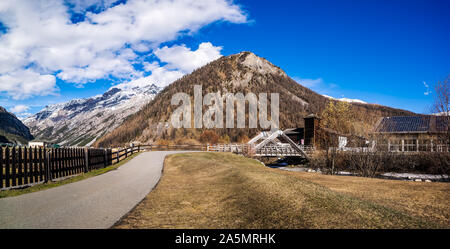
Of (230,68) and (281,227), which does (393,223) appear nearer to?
(281,227)

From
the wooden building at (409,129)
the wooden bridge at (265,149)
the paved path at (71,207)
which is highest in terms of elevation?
the wooden building at (409,129)

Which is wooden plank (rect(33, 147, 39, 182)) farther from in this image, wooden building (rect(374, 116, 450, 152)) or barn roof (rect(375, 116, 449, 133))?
barn roof (rect(375, 116, 449, 133))

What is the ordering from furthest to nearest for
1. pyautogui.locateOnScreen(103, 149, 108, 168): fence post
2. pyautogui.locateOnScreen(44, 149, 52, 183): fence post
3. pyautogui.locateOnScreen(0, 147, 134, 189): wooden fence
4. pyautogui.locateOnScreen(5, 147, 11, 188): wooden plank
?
pyautogui.locateOnScreen(103, 149, 108, 168): fence post, pyautogui.locateOnScreen(44, 149, 52, 183): fence post, pyautogui.locateOnScreen(0, 147, 134, 189): wooden fence, pyautogui.locateOnScreen(5, 147, 11, 188): wooden plank

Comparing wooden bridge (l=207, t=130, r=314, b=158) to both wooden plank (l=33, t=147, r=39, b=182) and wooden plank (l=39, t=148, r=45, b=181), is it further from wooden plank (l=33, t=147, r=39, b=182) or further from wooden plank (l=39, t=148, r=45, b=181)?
wooden plank (l=33, t=147, r=39, b=182)

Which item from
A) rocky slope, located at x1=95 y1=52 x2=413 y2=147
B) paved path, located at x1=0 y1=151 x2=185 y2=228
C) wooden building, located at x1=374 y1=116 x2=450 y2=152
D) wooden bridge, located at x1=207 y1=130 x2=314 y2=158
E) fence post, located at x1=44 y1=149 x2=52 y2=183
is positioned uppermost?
rocky slope, located at x1=95 y1=52 x2=413 y2=147

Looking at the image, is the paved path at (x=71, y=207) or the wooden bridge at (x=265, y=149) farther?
the wooden bridge at (x=265, y=149)

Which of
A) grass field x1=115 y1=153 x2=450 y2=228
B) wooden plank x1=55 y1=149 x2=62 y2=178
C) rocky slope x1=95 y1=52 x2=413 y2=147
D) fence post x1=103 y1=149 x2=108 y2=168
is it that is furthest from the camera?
rocky slope x1=95 y1=52 x2=413 y2=147

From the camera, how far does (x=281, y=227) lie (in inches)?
245

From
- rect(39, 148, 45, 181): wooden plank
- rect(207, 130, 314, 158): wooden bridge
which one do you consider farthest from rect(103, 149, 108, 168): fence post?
rect(207, 130, 314, 158): wooden bridge

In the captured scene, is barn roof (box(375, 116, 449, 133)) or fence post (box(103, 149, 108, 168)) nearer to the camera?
fence post (box(103, 149, 108, 168))

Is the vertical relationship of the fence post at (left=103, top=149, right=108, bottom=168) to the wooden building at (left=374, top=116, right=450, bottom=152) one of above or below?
below

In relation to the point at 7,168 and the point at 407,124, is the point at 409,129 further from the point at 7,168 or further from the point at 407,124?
the point at 7,168

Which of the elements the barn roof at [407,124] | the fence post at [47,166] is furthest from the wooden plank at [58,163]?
the barn roof at [407,124]

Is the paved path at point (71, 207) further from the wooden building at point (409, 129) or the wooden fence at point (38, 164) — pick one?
the wooden building at point (409, 129)
